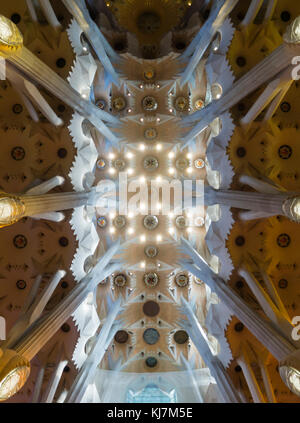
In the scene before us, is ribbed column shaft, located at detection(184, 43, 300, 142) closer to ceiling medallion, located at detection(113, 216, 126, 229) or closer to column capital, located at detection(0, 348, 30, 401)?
ceiling medallion, located at detection(113, 216, 126, 229)

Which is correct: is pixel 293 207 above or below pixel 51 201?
below

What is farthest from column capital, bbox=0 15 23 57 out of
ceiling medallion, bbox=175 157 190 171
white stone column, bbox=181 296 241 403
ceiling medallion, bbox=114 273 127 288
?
ceiling medallion, bbox=114 273 127 288

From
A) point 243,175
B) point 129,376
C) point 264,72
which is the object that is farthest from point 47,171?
point 129,376

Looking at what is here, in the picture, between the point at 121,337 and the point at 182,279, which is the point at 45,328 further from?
the point at 182,279

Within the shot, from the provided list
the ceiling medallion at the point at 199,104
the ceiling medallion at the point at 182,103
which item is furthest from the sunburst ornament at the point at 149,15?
the ceiling medallion at the point at 199,104

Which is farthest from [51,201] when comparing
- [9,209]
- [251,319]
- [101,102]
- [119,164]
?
[101,102]

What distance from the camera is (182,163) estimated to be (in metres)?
15.7

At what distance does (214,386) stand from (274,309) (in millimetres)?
6598

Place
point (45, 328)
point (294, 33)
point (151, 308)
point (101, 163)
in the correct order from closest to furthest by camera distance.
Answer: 1. point (294, 33)
2. point (45, 328)
3. point (101, 163)
4. point (151, 308)

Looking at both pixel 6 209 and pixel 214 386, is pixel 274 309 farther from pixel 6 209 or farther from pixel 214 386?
pixel 6 209

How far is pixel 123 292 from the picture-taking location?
617 inches

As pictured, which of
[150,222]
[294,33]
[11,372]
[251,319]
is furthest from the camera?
[150,222]

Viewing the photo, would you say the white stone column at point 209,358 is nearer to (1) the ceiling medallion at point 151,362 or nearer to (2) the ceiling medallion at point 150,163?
(1) the ceiling medallion at point 151,362

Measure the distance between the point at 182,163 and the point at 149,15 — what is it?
26.1 feet
